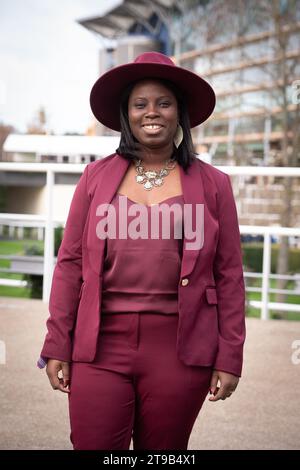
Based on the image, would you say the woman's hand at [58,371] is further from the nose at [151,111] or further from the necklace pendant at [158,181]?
the nose at [151,111]

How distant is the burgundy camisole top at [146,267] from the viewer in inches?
68.3

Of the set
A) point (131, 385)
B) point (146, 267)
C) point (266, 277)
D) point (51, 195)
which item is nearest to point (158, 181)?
point (146, 267)

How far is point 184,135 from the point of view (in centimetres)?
189

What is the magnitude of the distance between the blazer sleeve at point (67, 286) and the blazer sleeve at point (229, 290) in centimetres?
38

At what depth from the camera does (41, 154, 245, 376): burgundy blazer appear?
5.72ft

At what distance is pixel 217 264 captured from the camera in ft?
6.06

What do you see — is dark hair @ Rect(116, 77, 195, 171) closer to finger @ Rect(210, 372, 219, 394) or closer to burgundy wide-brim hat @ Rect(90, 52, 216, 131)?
burgundy wide-brim hat @ Rect(90, 52, 216, 131)

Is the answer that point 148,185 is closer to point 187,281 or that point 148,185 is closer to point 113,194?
point 113,194

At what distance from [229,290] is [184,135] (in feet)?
1.49

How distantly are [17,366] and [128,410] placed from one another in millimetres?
2013

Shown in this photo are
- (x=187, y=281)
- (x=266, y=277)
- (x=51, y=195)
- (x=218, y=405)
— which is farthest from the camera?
(x=266, y=277)

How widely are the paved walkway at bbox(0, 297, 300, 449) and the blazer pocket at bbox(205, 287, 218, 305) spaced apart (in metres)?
1.16

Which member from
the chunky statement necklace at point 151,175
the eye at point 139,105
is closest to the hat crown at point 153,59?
the eye at point 139,105
